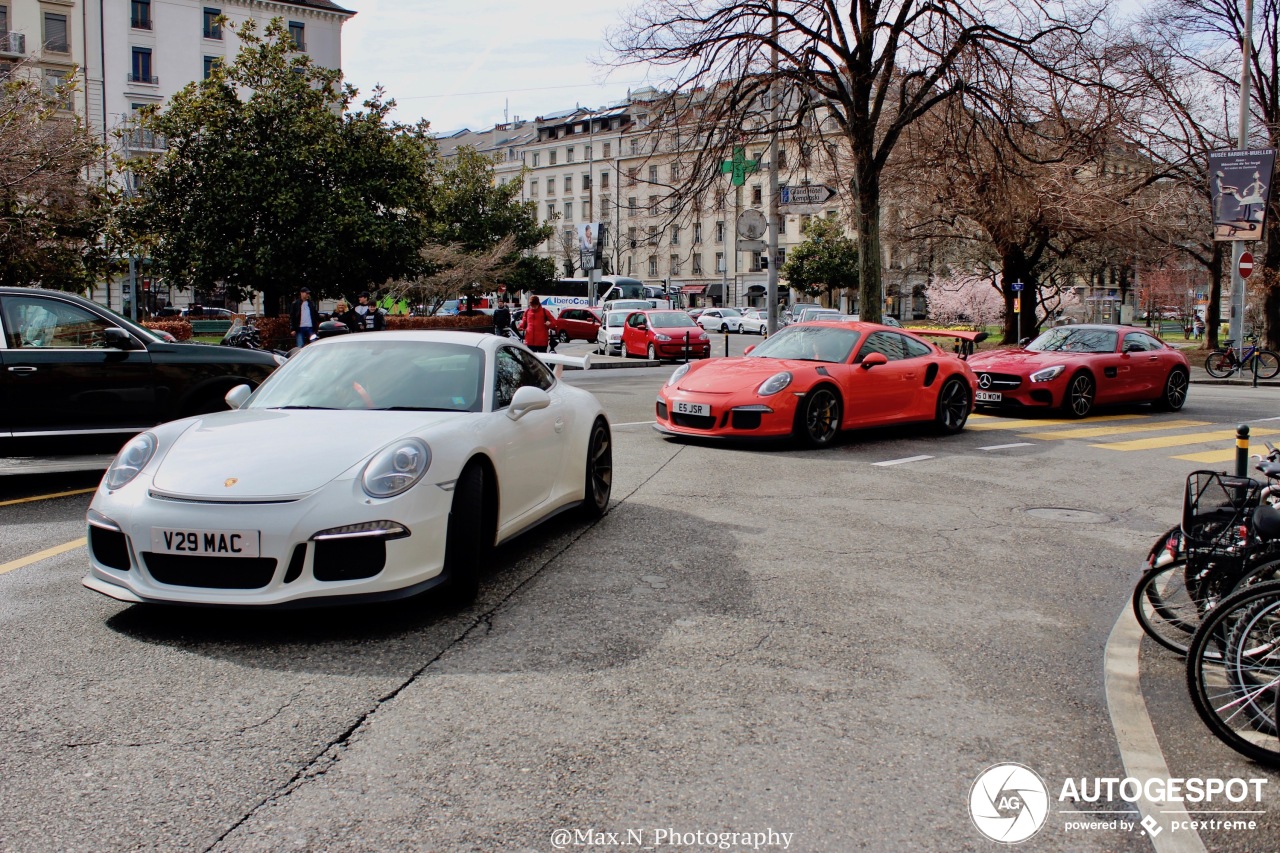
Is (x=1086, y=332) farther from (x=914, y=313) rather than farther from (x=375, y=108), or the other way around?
(x=914, y=313)

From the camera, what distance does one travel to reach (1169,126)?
3209 cm

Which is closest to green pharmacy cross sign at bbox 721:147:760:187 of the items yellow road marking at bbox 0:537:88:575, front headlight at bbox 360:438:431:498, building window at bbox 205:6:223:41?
yellow road marking at bbox 0:537:88:575

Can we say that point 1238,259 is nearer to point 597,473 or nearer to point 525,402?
point 597,473

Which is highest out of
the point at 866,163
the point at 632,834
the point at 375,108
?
the point at 375,108

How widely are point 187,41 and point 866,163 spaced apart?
2311 inches

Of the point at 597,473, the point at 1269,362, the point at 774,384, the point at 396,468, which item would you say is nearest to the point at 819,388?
the point at 774,384

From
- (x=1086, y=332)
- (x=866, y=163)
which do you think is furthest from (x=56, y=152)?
(x=1086, y=332)

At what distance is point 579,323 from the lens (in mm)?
42688

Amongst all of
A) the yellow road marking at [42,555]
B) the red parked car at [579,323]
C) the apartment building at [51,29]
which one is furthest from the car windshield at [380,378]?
the apartment building at [51,29]

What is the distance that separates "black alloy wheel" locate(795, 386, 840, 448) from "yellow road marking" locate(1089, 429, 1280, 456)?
3.25m

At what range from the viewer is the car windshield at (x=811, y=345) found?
1194 centimetres

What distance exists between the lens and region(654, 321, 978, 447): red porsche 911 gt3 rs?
36.2 ft

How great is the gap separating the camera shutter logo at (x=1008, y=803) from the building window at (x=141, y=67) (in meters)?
72.0

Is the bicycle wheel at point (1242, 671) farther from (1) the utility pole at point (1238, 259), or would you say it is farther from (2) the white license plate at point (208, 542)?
(1) the utility pole at point (1238, 259)
